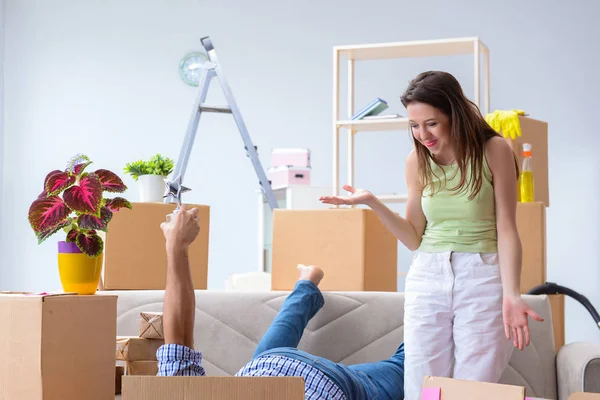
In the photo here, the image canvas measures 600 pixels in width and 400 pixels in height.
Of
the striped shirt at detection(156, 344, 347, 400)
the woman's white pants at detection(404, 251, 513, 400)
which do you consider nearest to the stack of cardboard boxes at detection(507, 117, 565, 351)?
the woman's white pants at detection(404, 251, 513, 400)

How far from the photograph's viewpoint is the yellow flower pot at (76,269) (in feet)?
5.89

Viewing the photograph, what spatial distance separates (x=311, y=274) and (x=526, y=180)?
876 millimetres

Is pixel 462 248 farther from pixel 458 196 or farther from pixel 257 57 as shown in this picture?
pixel 257 57

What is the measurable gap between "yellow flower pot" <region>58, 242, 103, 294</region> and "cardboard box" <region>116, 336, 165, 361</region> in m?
0.38

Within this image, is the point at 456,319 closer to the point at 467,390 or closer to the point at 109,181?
the point at 467,390

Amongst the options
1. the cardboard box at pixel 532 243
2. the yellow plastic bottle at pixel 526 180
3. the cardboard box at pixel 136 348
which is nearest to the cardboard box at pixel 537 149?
the yellow plastic bottle at pixel 526 180

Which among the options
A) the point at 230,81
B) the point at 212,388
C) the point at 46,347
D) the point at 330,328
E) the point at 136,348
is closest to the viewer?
the point at 212,388

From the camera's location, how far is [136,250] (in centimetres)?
261

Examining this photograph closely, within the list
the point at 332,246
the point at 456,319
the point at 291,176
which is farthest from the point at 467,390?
the point at 291,176

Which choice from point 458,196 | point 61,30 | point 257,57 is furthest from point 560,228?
point 61,30

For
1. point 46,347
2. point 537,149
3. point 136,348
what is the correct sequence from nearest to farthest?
point 46,347, point 136,348, point 537,149

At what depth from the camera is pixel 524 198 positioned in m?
2.68

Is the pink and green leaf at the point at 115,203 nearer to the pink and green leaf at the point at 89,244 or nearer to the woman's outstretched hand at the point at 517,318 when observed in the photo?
the pink and green leaf at the point at 89,244

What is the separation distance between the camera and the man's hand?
6.81 ft
